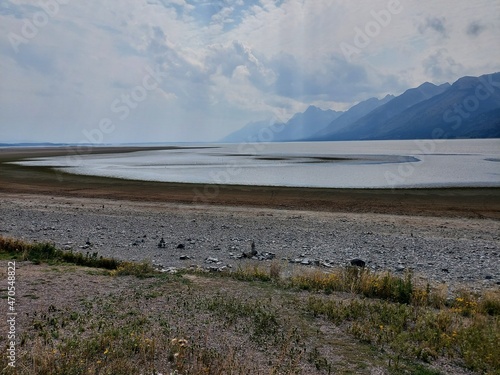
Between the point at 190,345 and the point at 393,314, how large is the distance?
17.5ft

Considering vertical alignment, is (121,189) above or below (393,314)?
above

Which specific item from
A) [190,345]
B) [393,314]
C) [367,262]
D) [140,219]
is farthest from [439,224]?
[190,345]

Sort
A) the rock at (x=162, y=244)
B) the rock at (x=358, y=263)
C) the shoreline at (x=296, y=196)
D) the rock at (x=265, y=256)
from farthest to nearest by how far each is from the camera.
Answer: the shoreline at (x=296, y=196) < the rock at (x=162, y=244) < the rock at (x=265, y=256) < the rock at (x=358, y=263)

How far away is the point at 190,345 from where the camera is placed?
8188 millimetres

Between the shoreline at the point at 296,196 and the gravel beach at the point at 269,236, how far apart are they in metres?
3.13

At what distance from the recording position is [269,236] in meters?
23.3

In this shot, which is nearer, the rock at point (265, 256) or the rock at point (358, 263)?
the rock at point (358, 263)

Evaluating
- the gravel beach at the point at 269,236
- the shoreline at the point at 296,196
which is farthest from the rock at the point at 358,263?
the shoreline at the point at 296,196

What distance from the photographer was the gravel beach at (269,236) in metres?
17.2

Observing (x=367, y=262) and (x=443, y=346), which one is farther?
(x=367, y=262)

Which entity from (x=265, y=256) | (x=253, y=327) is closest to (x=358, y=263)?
(x=265, y=256)

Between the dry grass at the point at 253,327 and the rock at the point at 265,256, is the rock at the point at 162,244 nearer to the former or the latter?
the rock at the point at 265,256

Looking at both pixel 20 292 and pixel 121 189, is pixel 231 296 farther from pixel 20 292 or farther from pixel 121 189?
pixel 121 189

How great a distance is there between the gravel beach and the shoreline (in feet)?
10.3
